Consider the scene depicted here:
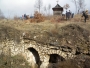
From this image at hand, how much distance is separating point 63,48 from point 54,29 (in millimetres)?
1764

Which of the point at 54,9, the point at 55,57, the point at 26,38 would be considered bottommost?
the point at 55,57

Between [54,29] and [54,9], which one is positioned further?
[54,9]

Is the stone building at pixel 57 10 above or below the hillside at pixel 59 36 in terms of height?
above

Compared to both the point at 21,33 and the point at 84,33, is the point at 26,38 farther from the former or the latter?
the point at 84,33

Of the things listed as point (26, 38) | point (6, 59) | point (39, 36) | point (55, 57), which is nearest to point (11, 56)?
point (6, 59)

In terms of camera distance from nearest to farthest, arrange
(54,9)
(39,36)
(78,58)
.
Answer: (78,58)
(39,36)
(54,9)

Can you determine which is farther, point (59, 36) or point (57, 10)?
point (57, 10)

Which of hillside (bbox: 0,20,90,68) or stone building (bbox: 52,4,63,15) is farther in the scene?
stone building (bbox: 52,4,63,15)

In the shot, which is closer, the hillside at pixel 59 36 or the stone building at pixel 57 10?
the hillside at pixel 59 36

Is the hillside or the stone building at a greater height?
the stone building

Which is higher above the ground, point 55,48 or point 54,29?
point 54,29

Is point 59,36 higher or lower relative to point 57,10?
lower

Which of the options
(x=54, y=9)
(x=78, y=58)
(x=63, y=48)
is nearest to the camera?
(x=78, y=58)

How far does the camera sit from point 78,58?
9219 mm
